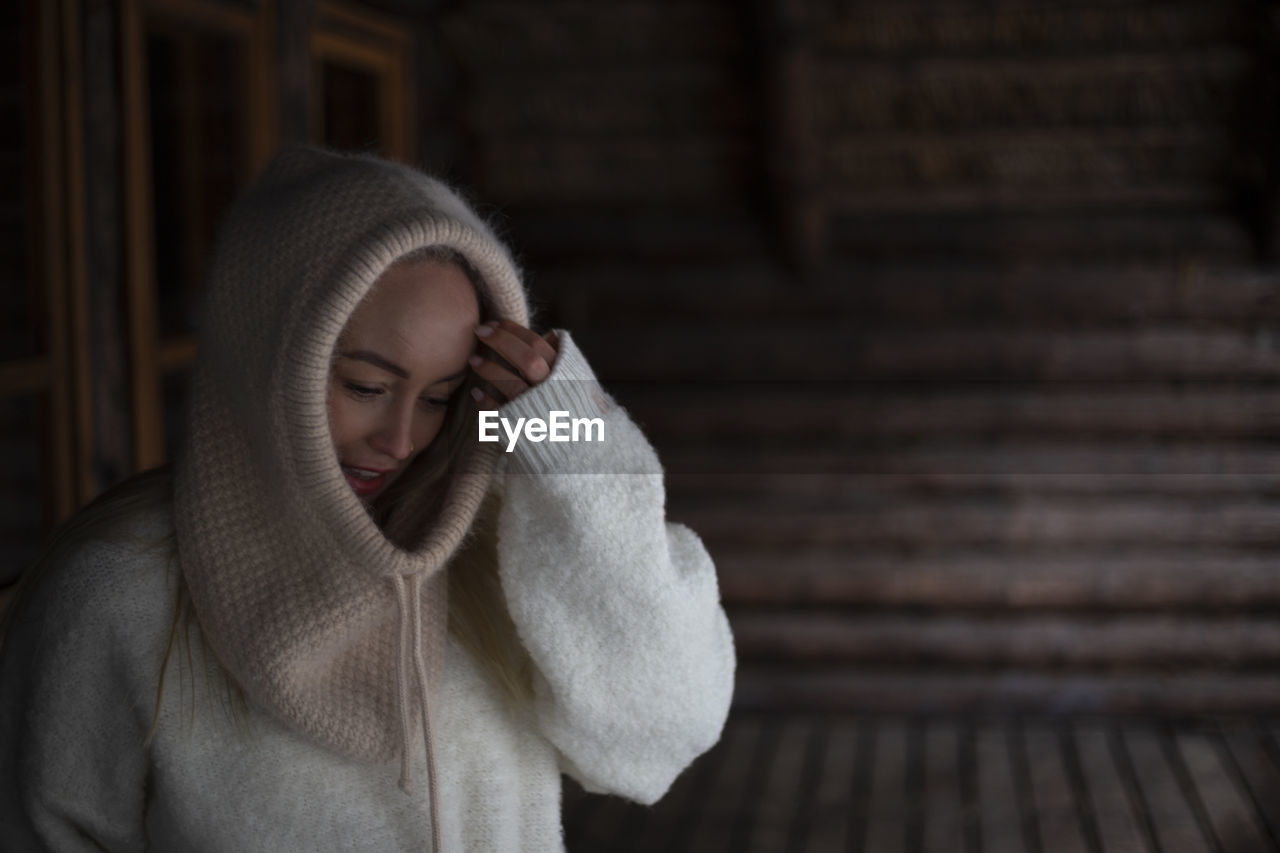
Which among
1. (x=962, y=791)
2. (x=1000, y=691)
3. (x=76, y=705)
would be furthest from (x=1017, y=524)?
(x=76, y=705)

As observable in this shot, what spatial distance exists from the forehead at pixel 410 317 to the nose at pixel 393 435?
0.05 metres

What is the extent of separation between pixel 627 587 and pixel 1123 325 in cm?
338

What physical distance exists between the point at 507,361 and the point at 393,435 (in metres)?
0.13

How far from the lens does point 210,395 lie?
1191 millimetres

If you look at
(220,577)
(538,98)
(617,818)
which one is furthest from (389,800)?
(538,98)

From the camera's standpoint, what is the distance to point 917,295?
4.21 m

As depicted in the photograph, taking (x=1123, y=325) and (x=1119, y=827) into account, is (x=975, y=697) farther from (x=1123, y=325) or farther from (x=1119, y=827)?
(x=1123, y=325)

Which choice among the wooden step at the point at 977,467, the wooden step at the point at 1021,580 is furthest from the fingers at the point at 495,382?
the wooden step at the point at 1021,580

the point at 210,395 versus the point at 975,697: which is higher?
the point at 210,395

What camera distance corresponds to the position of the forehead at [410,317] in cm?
118

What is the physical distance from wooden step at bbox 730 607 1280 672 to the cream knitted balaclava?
321cm

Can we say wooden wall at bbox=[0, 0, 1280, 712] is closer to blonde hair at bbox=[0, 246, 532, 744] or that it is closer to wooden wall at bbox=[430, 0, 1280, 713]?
wooden wall at bbox=[430, 0, 1280, 713]

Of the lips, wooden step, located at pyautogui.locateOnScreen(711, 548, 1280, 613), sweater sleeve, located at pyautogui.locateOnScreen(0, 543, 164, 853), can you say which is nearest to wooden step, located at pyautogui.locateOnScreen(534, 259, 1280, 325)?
wooden step, located at pyautogui.locateOnScreen(711, 548, 1280, 613)

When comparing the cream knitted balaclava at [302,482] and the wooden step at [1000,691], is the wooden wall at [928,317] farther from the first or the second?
the cream knitted balaclava at [302,482]
